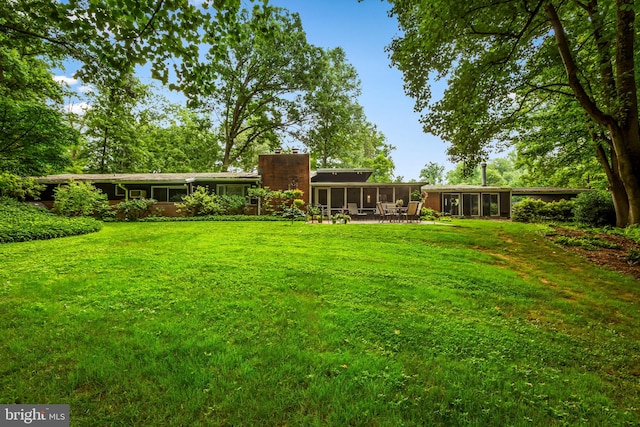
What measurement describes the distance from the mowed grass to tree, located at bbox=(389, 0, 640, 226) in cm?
418

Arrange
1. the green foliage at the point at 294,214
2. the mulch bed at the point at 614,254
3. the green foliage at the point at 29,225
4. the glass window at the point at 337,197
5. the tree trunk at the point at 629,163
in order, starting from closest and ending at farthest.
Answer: the mulch bed at the point at 614,254, the tree trunk at the point at 629,163, the green foliage at the point at 29,225, the green foliage at the point at 294,214, the glass window at the point at 337,197

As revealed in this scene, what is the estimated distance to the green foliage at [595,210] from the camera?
12.9 meters

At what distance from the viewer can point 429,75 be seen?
8.47 meters

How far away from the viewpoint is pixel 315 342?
10.3ft

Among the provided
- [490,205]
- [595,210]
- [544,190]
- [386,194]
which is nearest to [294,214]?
[386,194]

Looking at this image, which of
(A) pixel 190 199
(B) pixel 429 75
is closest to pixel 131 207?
(A) pixel 190 199

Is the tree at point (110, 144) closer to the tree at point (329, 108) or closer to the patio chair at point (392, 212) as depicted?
the tree at point (329, 108)

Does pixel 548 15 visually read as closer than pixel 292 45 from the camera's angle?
Yes

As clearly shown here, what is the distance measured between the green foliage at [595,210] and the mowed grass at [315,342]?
30.8 feet

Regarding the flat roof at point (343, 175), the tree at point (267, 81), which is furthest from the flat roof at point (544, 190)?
the tree at point (267, 81)

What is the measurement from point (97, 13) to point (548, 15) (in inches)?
367

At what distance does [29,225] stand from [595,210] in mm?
22882

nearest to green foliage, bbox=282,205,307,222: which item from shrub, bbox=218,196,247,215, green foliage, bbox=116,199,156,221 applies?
shrub, bbox=218,196,247,215

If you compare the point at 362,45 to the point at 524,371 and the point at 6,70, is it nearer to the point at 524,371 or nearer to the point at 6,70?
the point at 524,371
